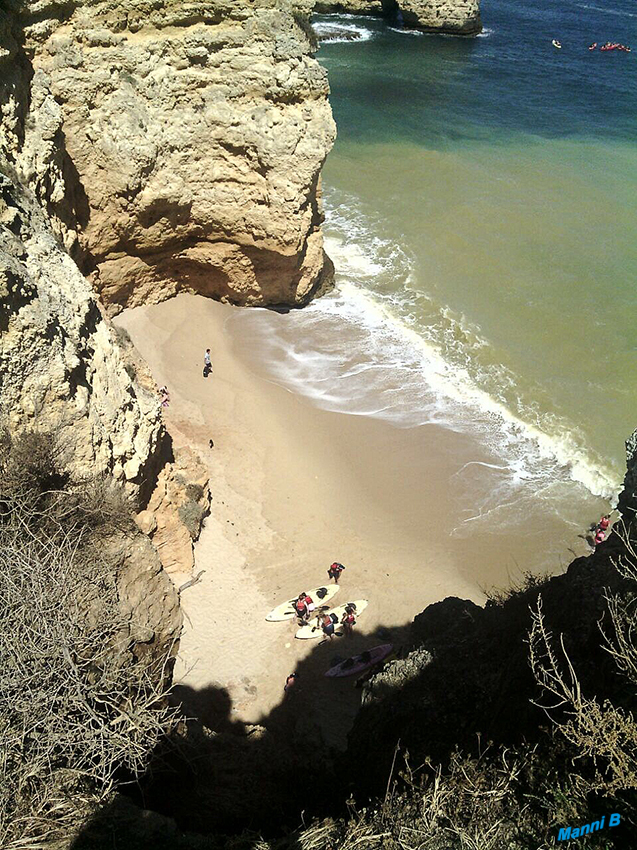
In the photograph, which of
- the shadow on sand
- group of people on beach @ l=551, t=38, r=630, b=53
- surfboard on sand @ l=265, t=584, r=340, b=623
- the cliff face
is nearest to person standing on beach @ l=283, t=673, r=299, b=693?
the shadow on sand

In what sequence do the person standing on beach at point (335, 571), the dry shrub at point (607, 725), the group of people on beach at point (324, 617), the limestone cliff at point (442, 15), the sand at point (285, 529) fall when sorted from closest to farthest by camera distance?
the dry shrub at point (607, 725)
the sand at point (285, 529)
the group of people on beach at point (324, 617)
the person standing on beach at point (335, 571)
the limestone cliff at point (442, 15)

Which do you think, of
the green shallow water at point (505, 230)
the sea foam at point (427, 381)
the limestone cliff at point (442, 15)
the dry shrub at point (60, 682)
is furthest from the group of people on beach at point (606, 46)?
the dry shrub at point (60, 682)

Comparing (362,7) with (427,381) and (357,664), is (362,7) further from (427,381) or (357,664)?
(357,664)

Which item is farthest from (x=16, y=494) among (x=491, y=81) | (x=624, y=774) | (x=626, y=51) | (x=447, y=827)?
(x=626, y=51)

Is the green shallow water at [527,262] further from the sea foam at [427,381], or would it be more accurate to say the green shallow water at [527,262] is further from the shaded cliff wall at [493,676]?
the shaded cliff wall at [493,676]

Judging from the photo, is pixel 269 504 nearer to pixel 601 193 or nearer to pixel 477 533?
pixel 477 533

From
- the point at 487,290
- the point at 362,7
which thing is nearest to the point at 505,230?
the point at 487,290

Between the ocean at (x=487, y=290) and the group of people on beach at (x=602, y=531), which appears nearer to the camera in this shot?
the group of people on beach at (x=602, y=531)

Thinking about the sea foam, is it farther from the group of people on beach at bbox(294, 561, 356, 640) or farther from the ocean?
the group of people on beach at bbox(294, 561, 356, 640)
